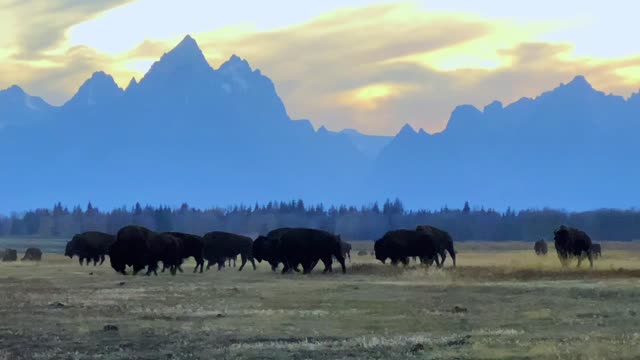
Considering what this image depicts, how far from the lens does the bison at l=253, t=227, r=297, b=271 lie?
58312 mm

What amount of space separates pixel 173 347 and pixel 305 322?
232 inches

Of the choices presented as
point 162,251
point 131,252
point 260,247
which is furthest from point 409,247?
point 131,252

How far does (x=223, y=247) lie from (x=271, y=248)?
26.0ft

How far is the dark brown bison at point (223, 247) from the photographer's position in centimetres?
6531

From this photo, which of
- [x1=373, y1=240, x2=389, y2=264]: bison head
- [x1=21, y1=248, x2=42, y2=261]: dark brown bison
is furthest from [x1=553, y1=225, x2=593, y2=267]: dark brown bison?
[x1=21, y1=248, x2=42, y2=261]: dark brown bison

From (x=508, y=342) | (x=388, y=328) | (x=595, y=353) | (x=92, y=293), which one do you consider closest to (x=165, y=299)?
(x=92, y=293)

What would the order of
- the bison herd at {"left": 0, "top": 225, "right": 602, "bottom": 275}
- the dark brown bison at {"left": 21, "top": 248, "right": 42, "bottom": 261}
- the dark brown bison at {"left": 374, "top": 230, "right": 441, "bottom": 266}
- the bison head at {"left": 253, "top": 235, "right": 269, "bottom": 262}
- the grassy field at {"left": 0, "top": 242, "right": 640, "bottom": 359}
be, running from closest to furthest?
1. the grassy field at {"left": 0, "top": 242, "right": 640, "bottom": 359}
2. the bison herd at {"left": 0, "top": 225, "right": 602, "bottom": 275}
3. the dark brown bison at {"left": 374, "top": 230, "right": 441, "bottom": 266}
4. the bison head at {"left": 253, "top": 235, "right": 269, "bottom": 262}
5. the dark brown bison at {"left": 21, "top": 248, "right": 42, "bottom": 261}

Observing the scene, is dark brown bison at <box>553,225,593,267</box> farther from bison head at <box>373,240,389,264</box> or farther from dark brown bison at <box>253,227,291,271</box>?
dark brown bison at <box>253,227,291,271</box>

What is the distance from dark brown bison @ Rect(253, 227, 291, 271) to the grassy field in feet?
43.1

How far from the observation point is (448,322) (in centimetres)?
2558

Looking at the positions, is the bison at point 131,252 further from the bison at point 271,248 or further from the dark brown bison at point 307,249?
the bison at point 271,248

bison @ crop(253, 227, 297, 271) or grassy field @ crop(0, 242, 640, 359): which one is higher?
bison @ crop(253, 227, 297, 271)

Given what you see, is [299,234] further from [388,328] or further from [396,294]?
[388,328]

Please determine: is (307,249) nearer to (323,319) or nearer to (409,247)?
(409,247)
